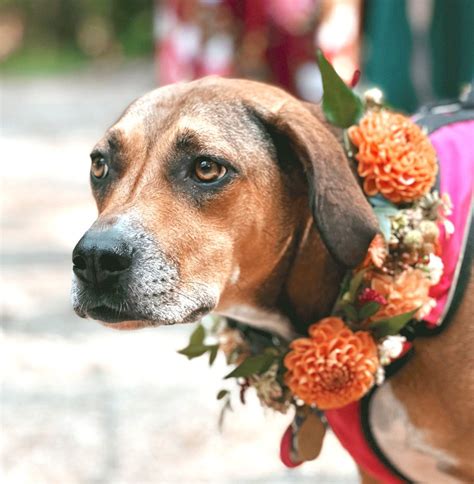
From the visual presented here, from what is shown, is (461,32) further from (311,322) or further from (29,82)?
(29,82)

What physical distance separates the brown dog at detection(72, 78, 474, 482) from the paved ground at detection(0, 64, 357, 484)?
1.54 metres

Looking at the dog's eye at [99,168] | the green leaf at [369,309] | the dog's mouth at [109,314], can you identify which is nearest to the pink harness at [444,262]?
the green leaf at [369,309]

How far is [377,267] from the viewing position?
3072 mm

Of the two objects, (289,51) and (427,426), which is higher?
(427,426)

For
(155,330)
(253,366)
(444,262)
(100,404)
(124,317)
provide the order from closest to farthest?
1. (124,317)
2. (444,262)
3. (253,366)
4. (100,404)
5. (155,330)

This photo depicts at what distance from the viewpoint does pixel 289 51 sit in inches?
449

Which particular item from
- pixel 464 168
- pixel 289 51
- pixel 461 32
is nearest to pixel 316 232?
pixel 464 168

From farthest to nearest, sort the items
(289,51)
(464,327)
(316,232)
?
(289,51) < (316,232) < (464,327)

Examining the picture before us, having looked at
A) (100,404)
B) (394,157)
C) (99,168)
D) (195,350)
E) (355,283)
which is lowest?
(100,404)

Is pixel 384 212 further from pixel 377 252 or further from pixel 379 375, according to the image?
pixel 379 375

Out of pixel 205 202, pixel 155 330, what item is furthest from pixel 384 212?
pixel 155 330

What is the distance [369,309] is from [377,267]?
5.5 inches

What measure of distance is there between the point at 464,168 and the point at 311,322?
2.40ft

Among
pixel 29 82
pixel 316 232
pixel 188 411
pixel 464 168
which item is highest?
pixel 464 168
